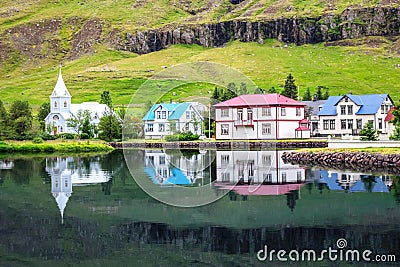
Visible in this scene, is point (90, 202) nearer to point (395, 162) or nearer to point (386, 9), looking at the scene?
point (395, 162)

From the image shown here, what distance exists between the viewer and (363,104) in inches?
3332

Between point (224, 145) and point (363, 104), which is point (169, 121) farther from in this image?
point (363, 104)

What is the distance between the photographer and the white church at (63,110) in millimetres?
101875

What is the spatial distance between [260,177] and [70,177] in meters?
12.7

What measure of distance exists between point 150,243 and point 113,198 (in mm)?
10305

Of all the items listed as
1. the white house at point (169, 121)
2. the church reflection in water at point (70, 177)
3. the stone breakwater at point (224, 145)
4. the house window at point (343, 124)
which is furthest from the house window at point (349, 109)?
the church reflection in water at point (70, 177)

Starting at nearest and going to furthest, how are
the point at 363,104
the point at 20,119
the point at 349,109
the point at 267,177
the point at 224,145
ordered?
the point at 267,177 < the point at 224,145 < the point at 20,119 < the point at 363,104 < the point at 349,109

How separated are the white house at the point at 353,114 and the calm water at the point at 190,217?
46.7 metres

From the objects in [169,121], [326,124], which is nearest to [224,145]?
[169,121]

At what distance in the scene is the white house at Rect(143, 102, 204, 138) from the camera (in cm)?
6391

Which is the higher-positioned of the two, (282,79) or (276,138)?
(282,79)

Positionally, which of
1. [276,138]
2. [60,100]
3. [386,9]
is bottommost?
[276,138]

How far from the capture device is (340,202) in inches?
1077

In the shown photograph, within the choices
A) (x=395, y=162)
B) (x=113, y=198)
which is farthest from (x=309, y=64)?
(x=113, y=198)
